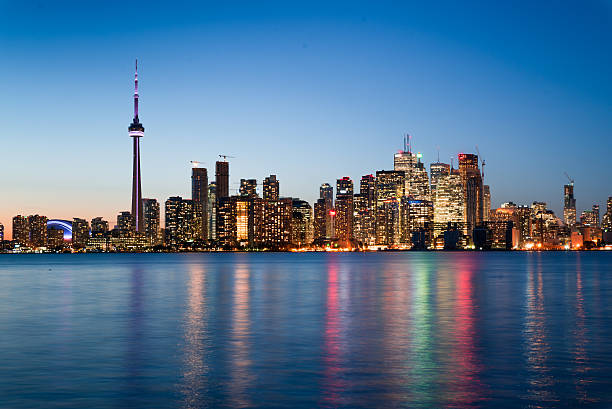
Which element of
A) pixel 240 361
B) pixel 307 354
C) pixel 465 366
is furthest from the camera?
pixel 307 354

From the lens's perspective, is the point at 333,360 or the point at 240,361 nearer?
the point at 240,361

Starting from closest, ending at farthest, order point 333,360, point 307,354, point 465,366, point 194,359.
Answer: point 465,366
point 333,360
point 194,359
point 307,354

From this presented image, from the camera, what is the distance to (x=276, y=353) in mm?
33625


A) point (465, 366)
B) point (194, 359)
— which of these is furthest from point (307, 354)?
point (465, 366)

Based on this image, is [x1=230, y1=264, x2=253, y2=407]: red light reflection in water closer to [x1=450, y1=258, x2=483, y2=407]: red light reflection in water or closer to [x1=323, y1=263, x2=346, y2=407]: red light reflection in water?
[x1=323, y1=263, x2=346, y2=407]: red light reflection in water

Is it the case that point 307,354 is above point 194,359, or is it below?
below

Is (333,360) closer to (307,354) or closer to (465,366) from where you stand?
(307,354)

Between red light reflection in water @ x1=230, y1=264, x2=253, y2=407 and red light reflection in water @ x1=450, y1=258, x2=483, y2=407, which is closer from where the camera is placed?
red light reflection in water @ x1=450, y1=258, x2=483, y2=407

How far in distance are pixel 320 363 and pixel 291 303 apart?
33.9 metres

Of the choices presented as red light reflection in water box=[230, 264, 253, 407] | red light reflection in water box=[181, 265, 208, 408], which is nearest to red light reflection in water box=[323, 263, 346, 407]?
red light reflection in water box=[230, 264, 253, 407]

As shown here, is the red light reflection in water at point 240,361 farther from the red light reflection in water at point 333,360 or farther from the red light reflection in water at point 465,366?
the red light reflection in water at point 465,366

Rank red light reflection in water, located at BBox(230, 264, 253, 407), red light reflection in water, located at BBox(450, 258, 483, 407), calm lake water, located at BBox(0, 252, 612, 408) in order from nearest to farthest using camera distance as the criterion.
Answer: red light reflection in water, located at BBox(450, 258, 483, 407)
red light reflection in water, located at BBox(230, 264, 253, 407)
calm lake water, located at BBox(0, 252, 612, 408)

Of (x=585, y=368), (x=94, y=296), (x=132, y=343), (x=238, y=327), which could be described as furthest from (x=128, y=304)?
(x=585, y=368)

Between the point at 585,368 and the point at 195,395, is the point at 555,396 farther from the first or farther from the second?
the point at 195,395
